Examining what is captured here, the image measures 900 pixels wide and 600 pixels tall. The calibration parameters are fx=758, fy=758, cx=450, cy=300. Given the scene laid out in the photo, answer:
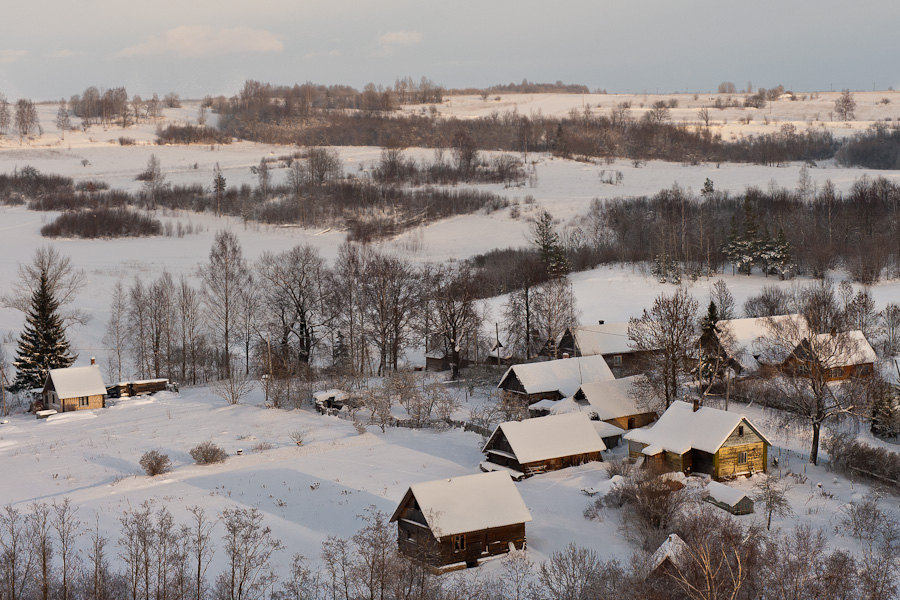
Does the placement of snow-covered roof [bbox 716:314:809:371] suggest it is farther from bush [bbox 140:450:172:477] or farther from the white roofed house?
the white roofed house

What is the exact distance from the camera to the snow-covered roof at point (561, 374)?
39750 millimetres

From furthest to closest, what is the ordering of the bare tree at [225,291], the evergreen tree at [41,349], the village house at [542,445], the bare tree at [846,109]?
the bare tree at [846,109] < the bare tree at [225,291] < the evergreen tree at [41,349] < the village house at [542,445]

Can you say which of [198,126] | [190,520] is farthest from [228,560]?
[198,126]

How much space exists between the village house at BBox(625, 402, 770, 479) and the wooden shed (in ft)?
102

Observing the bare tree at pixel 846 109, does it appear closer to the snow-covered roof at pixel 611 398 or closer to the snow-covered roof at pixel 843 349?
the snow-covered roof at pixel 843 349

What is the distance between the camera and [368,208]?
90.0m

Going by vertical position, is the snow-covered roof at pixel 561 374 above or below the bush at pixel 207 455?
above

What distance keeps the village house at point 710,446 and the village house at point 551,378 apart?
30.5 ft


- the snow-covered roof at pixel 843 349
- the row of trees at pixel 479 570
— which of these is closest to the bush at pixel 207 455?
the row of trees at pixel 479 570

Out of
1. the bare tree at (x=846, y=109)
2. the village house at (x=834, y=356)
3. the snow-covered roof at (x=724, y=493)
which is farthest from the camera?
the bare tree at (x=846, y=109)

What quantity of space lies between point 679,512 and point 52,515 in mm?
20273

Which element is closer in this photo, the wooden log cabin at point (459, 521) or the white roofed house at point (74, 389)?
the wooden log cabin at point (459, 521)

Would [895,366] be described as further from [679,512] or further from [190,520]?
[190,520]

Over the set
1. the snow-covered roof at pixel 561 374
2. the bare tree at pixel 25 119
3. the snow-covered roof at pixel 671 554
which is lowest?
the snow-covered roof at pixel 561 374
